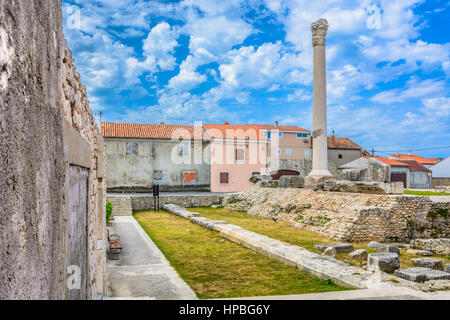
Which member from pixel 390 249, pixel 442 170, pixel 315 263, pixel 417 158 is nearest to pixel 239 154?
pixel 390 249

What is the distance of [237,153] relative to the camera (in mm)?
33438

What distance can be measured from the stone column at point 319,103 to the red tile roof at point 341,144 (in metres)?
24.1

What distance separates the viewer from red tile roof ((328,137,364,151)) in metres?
40.9

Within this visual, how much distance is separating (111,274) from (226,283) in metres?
2.39

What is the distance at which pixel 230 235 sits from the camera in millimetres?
11750

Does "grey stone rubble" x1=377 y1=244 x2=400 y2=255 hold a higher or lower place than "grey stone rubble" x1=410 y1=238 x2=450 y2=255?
higher

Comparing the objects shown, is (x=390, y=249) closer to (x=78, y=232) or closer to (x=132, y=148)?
(x=78, y=232)

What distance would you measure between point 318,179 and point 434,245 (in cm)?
667

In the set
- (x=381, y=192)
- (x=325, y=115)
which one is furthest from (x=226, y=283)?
(x=325, y=115)

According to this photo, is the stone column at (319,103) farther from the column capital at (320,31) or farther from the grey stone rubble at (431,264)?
the grey stone rubble at (431,264)

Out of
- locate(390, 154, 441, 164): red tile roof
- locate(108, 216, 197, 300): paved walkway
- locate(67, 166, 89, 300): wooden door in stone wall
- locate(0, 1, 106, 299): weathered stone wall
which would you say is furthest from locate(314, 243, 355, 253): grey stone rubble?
locate(390, 154, 441, 164): red tile roof

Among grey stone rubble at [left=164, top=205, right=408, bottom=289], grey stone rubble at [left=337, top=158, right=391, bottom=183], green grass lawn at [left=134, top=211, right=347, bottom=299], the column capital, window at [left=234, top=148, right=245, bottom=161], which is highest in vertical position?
the column capital

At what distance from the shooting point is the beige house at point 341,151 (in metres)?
40.5

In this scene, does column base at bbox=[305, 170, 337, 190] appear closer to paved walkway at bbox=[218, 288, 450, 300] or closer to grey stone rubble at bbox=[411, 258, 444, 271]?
grey stone rubble at bbox=[411, 258, 444, 271]
